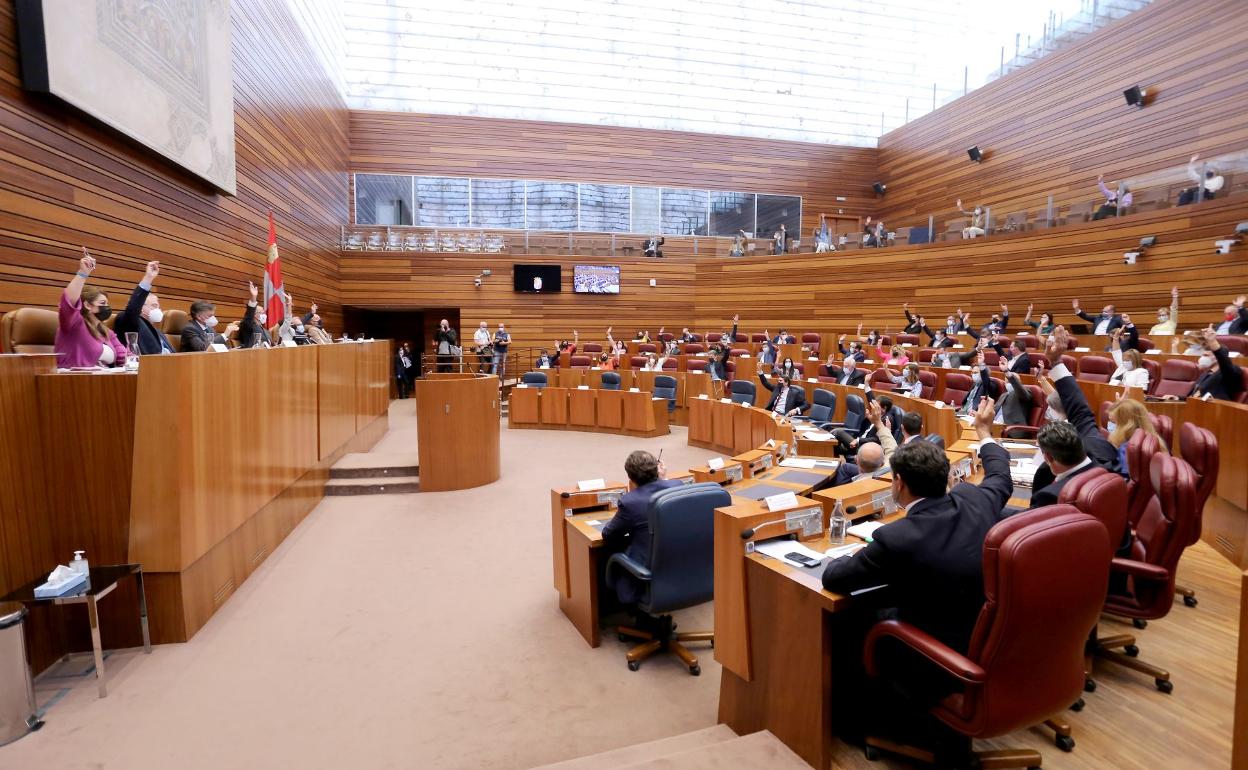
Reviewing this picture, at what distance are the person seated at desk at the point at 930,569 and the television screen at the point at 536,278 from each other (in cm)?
1395

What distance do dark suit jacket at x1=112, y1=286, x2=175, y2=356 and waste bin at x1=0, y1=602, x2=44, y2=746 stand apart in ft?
6.56

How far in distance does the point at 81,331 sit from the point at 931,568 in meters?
4.38

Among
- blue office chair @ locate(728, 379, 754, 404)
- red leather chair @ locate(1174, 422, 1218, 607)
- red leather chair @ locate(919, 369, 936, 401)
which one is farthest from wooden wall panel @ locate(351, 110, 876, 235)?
red leather chair @ locate(1174, 422, 1218, 607)

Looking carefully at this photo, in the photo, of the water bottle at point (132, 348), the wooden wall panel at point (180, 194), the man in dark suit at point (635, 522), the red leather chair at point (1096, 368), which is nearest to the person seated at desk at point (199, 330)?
the water bottle at point (132, 348)

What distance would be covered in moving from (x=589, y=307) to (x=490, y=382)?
9.29 meters

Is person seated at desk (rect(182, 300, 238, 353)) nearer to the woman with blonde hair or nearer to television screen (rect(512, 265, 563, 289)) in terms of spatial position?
the woman with blonde hair

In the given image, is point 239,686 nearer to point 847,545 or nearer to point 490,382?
point 847,545

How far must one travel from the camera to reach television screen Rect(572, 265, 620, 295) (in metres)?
15.6

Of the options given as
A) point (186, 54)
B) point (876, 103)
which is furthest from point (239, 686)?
point (876, 103)

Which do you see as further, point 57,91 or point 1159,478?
point 57,91

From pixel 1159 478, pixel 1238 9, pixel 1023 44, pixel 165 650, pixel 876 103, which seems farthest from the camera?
pixel 876 103

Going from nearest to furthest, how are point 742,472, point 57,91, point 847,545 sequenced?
point 847,545 < point 742,472 < point 57,91

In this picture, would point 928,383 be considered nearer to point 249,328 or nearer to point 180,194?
point 249,328

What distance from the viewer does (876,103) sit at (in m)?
18.7
